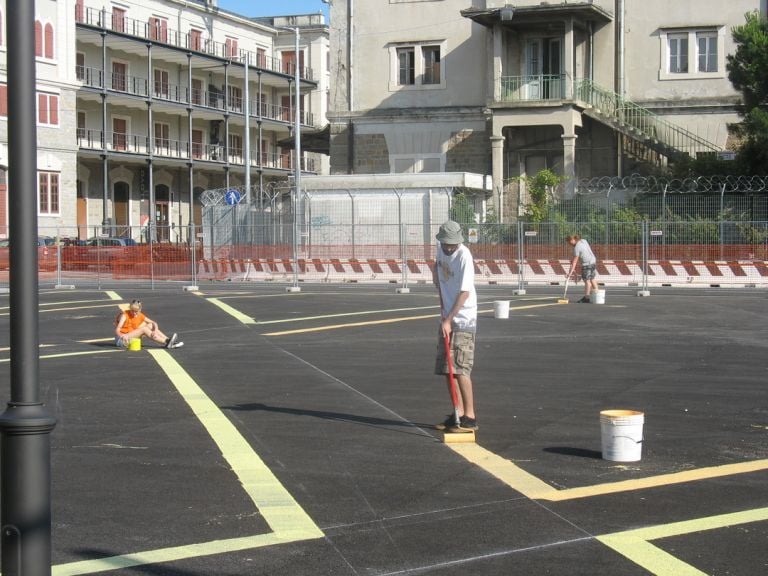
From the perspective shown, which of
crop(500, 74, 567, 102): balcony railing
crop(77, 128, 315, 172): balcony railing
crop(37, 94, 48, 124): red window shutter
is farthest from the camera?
crop(77, 128, 315, 172): balcony railing

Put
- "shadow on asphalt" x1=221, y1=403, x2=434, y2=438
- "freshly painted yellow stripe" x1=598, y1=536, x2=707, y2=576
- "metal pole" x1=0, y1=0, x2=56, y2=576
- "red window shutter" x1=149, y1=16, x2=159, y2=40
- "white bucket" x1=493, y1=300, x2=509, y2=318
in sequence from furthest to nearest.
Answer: "red window shutter" x1=149, y1=16, x2=159, y2=40
"white bucket" x1=493, y1=300, x2=509, y2=318
"shadow on asphalt" x1=221, y1=403, x2=434, y2=438
"freshly painted yellow stripe" x1=598, y1=536, x2=707, y2=576
"metal pole" x1=0, y1=0, x2=56, y2=576

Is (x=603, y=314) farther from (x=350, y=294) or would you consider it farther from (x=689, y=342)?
(x=350, y=294)

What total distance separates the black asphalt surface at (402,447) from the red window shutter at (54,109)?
36.2 m

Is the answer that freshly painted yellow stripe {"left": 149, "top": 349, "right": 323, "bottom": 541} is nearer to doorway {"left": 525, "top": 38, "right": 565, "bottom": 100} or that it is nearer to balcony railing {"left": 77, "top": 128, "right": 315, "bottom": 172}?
doorway {"left": 525, "top": 38, "right": 565, "bottom": 100}

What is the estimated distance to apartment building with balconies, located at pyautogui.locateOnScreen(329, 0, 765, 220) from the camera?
42.6 meters

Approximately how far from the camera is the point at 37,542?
14.3 ft

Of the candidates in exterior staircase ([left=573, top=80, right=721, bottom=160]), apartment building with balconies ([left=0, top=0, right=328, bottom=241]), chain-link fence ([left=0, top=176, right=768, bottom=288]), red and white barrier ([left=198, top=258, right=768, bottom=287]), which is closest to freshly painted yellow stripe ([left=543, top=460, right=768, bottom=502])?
chain-link fence ([left=0, top=176, right=768, bottom=288])

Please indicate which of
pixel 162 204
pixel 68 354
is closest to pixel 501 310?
pixel 68 354

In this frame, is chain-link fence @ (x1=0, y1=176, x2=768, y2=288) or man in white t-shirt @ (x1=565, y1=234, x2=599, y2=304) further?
chain-link fence @ (x1=0, y1=176, x2=768, y2=288)

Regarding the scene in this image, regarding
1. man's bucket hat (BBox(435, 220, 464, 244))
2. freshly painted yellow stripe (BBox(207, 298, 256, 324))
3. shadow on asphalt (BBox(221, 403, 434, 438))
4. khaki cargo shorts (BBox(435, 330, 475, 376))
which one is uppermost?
man's bucket hat (BBox(435, 220, 464, 244))

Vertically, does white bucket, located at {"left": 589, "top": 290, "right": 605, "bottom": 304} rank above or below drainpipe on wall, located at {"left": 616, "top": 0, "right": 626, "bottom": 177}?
below

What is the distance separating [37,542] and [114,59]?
58805mm

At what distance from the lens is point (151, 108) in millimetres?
59219

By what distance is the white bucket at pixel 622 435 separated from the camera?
8.44 m
